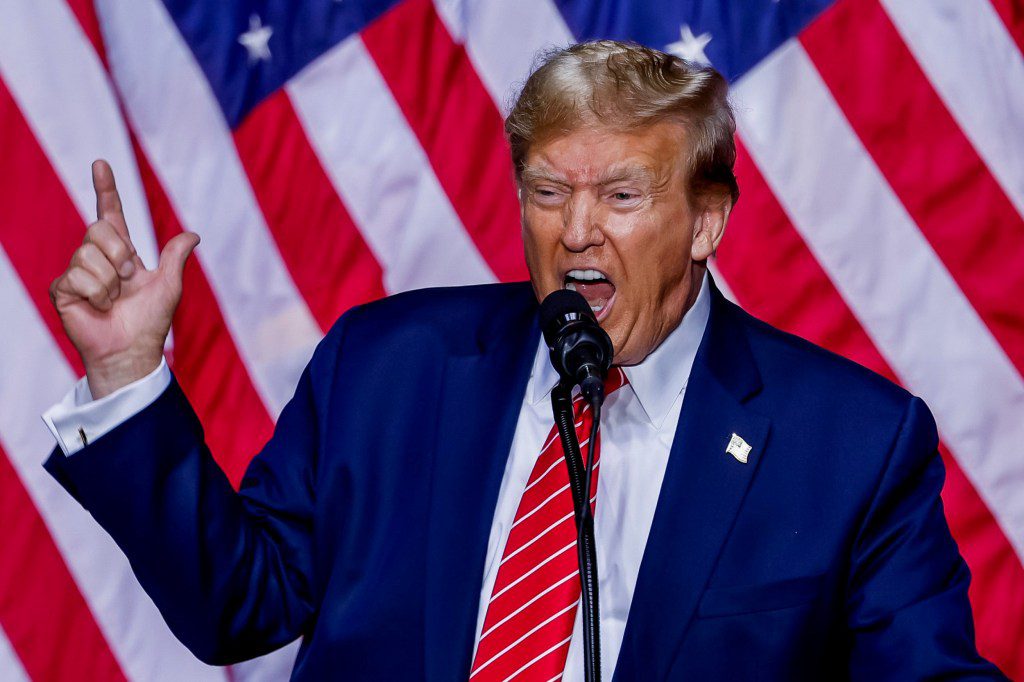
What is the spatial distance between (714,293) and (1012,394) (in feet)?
2.92

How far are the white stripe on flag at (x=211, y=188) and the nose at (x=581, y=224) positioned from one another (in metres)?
0.92

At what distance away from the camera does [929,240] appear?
2598mm

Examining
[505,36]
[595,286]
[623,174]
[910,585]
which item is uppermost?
[505,36]

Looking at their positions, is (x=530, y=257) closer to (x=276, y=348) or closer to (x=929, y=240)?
(x=276, y=348)

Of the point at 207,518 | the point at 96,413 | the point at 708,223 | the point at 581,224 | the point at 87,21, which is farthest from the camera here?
the point at 87,21

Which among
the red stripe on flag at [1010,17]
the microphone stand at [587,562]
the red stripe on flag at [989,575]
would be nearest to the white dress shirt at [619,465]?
the microphone stand at [587,562]

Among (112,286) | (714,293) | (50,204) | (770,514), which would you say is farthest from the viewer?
(50,204)

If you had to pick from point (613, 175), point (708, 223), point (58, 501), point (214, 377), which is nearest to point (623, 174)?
point (613, 175)

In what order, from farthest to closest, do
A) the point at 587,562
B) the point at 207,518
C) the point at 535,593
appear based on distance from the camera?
1. the point at 535,593
2. the point at 207,518
3. the point at 587,562

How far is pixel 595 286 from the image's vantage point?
1887 mm

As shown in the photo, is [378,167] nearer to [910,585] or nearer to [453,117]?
[453,117]

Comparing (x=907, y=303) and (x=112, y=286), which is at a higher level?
(x=112, y=286)

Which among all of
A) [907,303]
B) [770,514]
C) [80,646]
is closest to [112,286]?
[770,514]

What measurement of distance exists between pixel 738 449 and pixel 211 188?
1260 millimetres
